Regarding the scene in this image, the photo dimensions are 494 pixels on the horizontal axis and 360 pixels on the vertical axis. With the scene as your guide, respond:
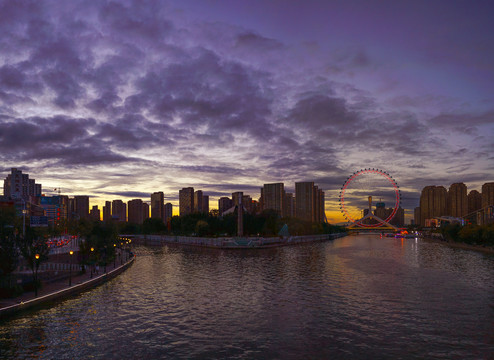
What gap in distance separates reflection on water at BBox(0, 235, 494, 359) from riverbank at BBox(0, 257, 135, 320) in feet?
4.16

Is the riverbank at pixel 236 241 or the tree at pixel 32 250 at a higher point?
the tree at pixel 32 250

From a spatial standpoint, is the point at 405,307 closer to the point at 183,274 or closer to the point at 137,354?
the point at 137,354

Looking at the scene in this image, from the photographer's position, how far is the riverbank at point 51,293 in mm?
29811

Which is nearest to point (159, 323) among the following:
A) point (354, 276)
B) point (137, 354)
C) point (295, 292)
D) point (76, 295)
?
point (137, 354)

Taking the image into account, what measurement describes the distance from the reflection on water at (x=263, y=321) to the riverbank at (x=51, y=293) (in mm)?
1268

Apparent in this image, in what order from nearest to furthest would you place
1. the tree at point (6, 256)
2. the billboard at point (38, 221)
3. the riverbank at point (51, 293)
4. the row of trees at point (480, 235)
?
the riverbank at point (51, 293) < the tree at point (6, 256) < the billboard at point (38, 221) < the row of trees at point (480, 235)

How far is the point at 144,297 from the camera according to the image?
127 ft

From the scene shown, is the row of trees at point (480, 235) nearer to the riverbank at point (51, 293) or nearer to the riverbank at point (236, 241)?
the riverbank at point (236, 241)

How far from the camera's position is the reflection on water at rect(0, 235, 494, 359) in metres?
23.0

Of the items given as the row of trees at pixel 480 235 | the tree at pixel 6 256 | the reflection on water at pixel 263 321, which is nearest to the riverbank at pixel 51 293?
the reflection on water at pixel 263 321

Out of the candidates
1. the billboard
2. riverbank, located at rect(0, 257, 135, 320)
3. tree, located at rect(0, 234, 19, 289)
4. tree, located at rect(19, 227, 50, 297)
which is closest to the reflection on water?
riverbank, located at rect(0, 257, 135, 320)

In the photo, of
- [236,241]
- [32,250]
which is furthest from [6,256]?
[236,241]

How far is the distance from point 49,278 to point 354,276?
3909 centimetres

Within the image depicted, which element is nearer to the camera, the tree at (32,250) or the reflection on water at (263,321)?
the reflection on water at (263,321)
